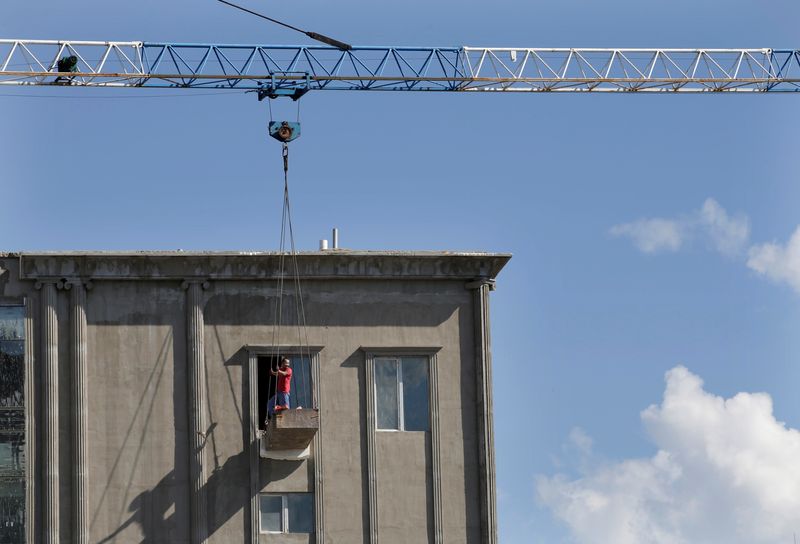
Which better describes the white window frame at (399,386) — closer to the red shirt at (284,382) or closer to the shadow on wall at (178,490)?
the red shirt at (284,382)

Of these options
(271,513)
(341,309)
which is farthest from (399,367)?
(271,513)

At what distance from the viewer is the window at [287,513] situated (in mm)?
59906

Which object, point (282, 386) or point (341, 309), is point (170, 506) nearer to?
point (282, 386)

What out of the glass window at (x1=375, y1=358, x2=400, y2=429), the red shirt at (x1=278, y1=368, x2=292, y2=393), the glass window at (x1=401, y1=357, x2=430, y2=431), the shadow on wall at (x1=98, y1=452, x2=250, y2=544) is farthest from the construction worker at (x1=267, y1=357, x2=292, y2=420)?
the glass window at (x1=401, y1=357, x2=430, y2=431)

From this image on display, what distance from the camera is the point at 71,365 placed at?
60.0 m

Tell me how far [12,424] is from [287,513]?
8607 millimetres

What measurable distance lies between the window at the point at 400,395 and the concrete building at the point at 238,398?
1.7 inches

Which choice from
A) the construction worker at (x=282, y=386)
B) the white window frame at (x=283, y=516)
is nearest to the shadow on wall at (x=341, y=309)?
the construction worker at (x=282, y=386)

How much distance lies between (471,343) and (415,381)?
2.11 m

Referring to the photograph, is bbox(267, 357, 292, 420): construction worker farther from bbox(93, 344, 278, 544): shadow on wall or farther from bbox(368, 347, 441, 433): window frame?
bbox(368, 347, 441, 433): window frame

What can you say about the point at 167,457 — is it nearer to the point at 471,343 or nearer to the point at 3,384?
the point at 3,384

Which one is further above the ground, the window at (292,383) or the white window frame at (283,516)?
the window at (292,383)

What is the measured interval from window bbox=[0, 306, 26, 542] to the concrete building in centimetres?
4

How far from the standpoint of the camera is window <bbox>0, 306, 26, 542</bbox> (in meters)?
59.0
